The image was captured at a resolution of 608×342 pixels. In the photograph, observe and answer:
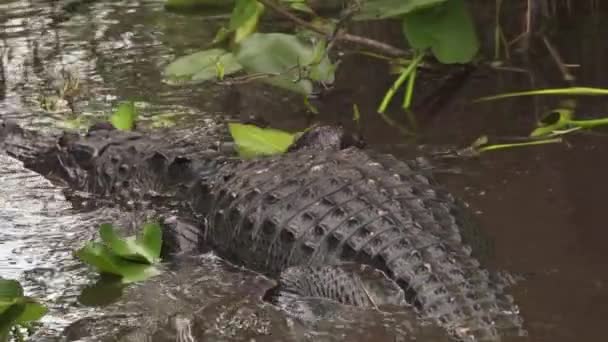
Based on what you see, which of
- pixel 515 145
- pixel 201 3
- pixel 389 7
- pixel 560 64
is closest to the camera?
pixel 515 145

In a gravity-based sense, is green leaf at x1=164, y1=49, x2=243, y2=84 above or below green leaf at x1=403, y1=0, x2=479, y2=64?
below

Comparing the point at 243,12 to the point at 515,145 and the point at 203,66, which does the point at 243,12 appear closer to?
the point at 203,66

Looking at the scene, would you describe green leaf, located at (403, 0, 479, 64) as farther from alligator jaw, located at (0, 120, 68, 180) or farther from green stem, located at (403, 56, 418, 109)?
alligator jaw, located at (0, 120, 68, 180)

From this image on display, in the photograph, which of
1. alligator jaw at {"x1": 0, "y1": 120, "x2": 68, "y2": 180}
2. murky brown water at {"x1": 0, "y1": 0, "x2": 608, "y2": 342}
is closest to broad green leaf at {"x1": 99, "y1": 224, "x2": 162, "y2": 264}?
murky brown water at {"x1": 0, "y1": 0, "x2": 608, "y2": 342}

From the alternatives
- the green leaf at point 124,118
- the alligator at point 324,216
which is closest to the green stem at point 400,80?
the alligator at point 324,216

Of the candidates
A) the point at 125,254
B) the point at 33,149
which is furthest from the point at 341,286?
the point at 33,149

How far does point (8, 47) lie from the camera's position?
23.1ft

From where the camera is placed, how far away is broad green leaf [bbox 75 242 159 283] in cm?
363

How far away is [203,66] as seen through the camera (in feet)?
17.3

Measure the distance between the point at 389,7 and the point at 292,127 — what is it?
757 millimetres

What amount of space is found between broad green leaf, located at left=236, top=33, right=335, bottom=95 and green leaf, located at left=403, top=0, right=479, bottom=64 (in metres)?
0.44

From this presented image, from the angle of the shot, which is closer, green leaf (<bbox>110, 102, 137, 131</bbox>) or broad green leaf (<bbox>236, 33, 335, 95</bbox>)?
broad green leaf (<bbox>236, 33, 335, 95</bbox>)

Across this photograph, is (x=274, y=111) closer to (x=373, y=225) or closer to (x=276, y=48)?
(x=276, y=48)

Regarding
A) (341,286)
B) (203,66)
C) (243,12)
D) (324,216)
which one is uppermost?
(243,12)
